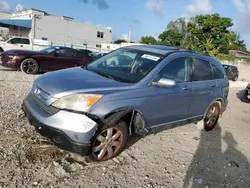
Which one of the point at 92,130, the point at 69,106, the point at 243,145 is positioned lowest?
the point at 243,145

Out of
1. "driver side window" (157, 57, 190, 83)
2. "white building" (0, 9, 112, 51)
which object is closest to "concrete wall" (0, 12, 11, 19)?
"white building" (0, 9, 112, 51)

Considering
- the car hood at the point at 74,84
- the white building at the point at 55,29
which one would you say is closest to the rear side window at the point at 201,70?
the car hood at the point at 74,84

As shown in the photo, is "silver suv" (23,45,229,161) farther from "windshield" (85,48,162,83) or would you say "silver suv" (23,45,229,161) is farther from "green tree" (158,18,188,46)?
"green tree" (158,18,188,46)

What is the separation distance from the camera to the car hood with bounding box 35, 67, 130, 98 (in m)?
3.38

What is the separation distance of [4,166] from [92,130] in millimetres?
1230

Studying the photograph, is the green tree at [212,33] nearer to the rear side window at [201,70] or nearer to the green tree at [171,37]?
the green tree at [171,37]

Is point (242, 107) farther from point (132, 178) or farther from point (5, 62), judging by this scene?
point (5, 62)

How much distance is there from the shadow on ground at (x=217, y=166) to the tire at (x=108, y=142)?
3.59 feet

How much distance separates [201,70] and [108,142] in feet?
8.65

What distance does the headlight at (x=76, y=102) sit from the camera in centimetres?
326

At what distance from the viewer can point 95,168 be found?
3.50 m

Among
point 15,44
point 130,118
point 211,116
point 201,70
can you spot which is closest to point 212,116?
point 211,116

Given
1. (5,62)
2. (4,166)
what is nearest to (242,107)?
(4,166)

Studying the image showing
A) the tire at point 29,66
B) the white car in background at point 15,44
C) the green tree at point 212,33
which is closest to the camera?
the tire at point 29,66
